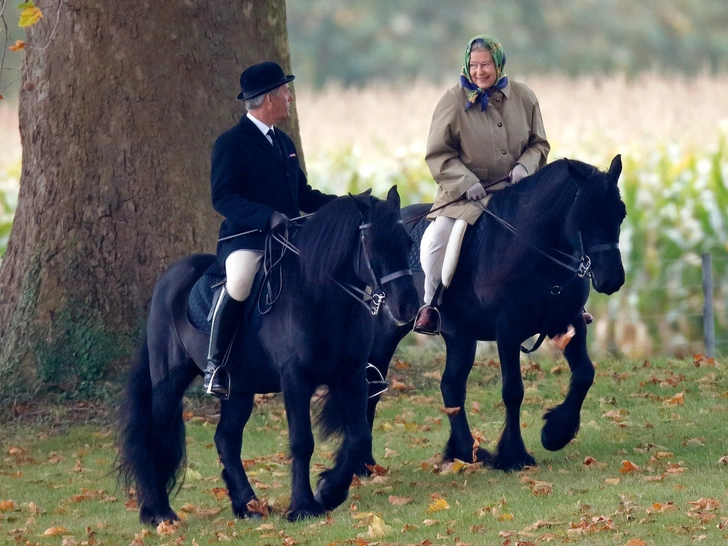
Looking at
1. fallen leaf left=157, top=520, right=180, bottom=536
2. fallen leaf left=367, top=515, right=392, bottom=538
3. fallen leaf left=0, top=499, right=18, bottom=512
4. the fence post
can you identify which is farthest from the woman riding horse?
the fence post

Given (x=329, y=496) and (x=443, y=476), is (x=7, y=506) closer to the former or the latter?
(x=329, y=496)

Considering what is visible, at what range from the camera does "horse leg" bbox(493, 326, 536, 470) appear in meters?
8.40

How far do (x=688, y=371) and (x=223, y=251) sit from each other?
6.07 metres

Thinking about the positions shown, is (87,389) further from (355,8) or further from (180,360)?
(355,8)

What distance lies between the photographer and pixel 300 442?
7289mm

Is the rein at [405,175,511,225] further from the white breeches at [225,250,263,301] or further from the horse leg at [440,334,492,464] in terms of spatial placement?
the white breeches at [225,250,263,301]

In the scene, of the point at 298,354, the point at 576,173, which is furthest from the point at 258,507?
the point at 576,173

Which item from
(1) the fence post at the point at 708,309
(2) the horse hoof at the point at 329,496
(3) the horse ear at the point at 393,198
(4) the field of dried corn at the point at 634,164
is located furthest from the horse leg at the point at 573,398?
(1) the fence post at the point at 708,309

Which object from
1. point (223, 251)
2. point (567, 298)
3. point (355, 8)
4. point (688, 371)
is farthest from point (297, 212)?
point (355, 8)

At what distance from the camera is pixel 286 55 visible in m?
12.3

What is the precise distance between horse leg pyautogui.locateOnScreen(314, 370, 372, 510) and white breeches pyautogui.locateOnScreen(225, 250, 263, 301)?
0.80 m

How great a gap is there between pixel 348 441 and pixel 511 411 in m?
1.58

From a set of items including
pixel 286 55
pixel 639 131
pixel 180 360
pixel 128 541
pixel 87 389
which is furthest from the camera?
pixel 639 131

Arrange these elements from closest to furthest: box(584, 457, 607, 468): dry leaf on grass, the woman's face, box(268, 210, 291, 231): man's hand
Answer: box(268, 210, 291, 231): man's hand, box(584, 457, 607, 468): dry leaf on grass, the woman's face
